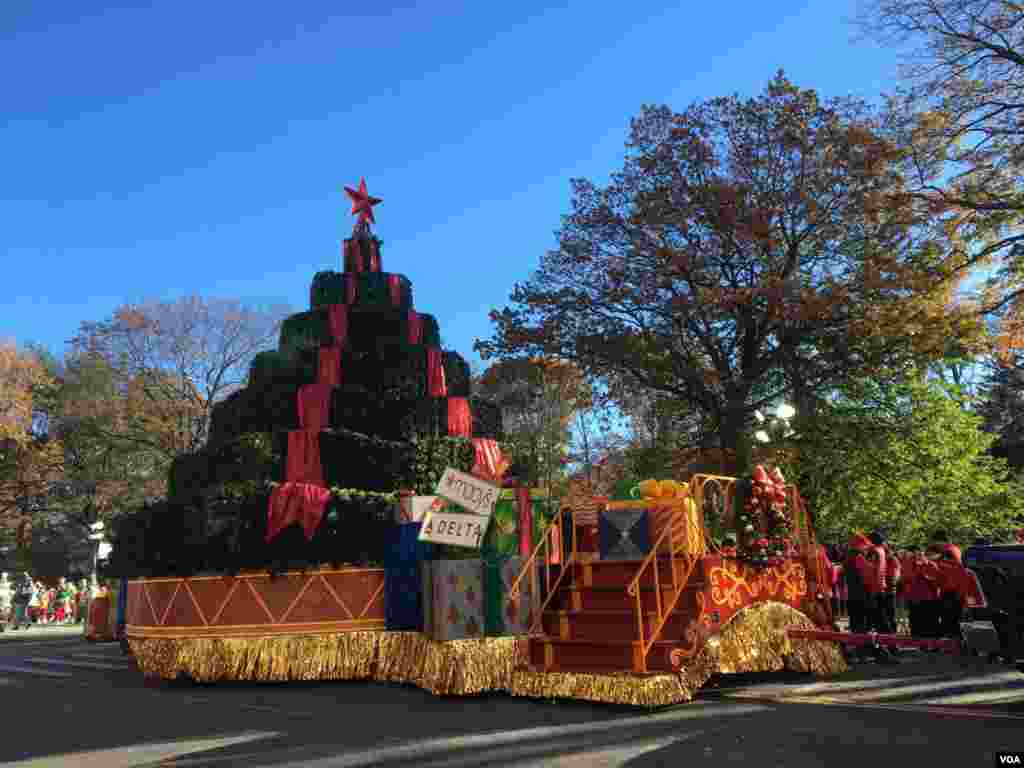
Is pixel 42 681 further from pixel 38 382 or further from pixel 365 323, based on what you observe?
pixel 38 382

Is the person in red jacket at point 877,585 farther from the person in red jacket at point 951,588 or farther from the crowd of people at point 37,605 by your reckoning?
the crowd of people at point 37,605

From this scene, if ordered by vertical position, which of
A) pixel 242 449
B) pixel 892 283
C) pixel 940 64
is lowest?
pixel 242 449

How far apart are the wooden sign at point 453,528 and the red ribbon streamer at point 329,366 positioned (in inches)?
250

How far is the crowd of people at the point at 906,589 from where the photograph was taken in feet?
36.9

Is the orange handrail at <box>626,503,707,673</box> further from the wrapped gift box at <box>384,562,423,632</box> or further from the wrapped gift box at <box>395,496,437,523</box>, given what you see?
the wrapped gift box at <box>395,496,437,523</box>

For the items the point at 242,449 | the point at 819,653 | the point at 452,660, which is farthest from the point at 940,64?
the point at 242,449

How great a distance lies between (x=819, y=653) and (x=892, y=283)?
10.5 metres

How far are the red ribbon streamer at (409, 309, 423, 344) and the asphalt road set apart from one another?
811 cm

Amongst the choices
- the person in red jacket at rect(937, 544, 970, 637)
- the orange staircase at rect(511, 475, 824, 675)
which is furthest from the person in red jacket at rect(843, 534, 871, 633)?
the orange staircase at rect(511, 475, 824, 675)

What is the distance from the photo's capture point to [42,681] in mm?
12344

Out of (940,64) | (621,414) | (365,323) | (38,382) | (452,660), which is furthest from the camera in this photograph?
(38,382)

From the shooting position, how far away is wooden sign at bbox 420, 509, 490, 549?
29.6 ft

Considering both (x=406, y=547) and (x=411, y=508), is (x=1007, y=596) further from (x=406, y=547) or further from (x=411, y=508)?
(x=411, y=508)

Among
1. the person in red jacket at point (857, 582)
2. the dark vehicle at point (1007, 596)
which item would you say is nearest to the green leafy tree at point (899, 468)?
the person in red jacket at point (857, 582)
